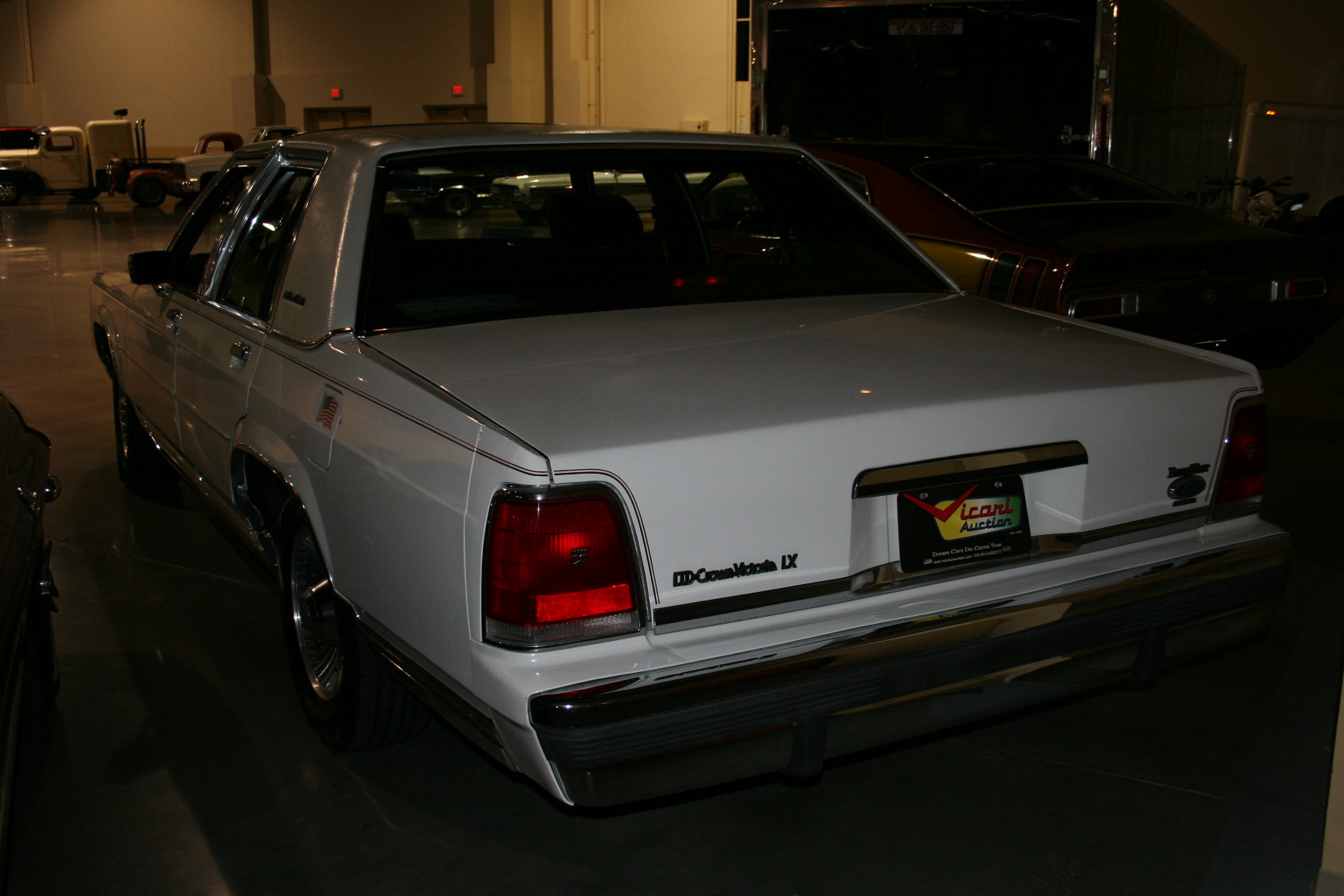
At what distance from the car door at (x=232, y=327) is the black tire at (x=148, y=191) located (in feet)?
79.4

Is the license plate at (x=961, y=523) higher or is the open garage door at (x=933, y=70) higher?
the open garage door at (x=933, y=70)

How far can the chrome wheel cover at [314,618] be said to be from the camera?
2.65 metres

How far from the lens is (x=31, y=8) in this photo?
32188 millimetres

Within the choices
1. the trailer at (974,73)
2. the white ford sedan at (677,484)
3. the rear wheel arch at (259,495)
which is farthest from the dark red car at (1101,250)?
the rear wheel arch at (259,495)

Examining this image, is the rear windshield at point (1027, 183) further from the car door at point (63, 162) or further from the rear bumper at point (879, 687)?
the car door at point (63, 162)

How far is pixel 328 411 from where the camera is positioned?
2.45m

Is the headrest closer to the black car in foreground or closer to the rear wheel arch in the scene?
the rear wheel arch

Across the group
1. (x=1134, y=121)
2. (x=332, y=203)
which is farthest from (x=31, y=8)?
(x=332, y=203)

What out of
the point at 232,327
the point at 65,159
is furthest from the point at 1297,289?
the point at 65,159

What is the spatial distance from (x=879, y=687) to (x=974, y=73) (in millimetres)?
7064

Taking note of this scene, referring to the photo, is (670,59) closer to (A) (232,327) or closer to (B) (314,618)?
(A) (232,327)

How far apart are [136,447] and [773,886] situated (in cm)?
364

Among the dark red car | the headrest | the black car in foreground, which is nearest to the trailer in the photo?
the dark red car

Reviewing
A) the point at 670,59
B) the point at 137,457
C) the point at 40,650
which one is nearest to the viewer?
the point at 40,650
